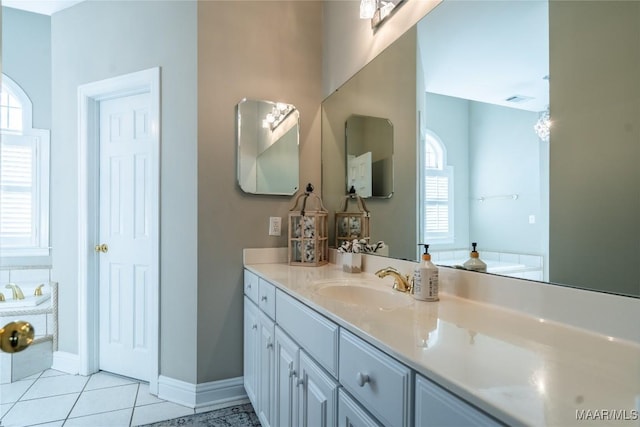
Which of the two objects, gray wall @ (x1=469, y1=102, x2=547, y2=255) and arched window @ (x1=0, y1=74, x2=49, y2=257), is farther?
arched window @ (x1=0, y1=74, x2=49, y2=257)

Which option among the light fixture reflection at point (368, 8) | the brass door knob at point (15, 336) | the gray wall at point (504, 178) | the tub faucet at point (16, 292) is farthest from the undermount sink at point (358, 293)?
the tub faucet at point (16, 292)

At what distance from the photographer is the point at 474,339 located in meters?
0.78

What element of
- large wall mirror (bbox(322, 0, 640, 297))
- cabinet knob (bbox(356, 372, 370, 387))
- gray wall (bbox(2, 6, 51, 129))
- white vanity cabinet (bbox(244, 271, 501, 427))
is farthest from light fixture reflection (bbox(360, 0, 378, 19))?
gray wall (bbox(2, 6, 51, 129))

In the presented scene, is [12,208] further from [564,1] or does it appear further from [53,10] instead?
[564,1]

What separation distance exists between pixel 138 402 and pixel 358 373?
1.88m

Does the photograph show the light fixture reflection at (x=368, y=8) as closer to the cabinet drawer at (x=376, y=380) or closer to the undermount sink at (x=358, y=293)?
the undermount sink at (x=358, y=293)

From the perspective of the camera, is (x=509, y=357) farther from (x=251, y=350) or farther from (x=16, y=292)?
(x=16, y=292)

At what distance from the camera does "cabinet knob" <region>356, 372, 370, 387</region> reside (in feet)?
2.66

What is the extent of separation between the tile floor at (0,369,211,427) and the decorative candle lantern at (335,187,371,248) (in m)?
1.35

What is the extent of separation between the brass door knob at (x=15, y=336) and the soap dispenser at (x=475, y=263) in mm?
1263

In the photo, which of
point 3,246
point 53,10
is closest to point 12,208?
point 3,246

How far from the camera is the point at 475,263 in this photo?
118cm

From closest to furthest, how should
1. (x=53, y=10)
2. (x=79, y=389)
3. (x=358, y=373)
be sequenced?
(x=358, y=373), (x=79, y=389), (x=53, y=10)

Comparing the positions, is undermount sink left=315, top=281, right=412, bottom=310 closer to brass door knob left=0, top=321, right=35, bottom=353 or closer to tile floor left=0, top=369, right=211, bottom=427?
brass door knob left=0, top=321, right=35, bottom=353
